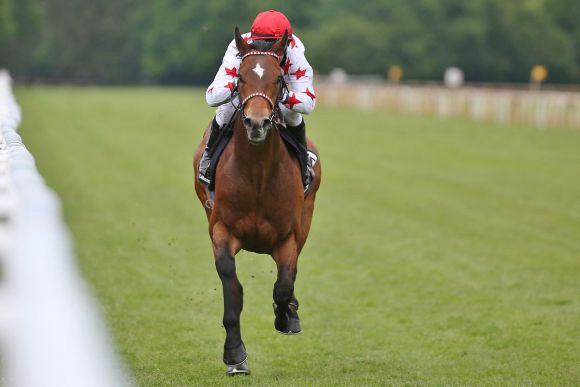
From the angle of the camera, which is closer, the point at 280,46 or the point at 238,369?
the point at 280,46

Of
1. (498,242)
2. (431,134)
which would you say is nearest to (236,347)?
(498,242)

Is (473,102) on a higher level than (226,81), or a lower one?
higher

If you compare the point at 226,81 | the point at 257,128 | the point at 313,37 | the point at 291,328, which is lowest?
the point at 291,328

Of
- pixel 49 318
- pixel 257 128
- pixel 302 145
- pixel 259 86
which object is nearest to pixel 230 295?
pixel 302 145

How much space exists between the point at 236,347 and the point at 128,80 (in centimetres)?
9194

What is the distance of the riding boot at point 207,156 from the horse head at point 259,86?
0.78m

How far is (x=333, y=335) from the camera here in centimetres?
807

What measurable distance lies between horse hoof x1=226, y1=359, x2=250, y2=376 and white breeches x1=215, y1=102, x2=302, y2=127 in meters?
1.60

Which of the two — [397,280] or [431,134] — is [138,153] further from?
[397,280]

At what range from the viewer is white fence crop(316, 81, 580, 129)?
35031mm

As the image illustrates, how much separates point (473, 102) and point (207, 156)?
3517 centimetres

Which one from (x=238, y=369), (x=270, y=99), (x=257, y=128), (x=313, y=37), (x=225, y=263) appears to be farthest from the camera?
(x=313, y=37)

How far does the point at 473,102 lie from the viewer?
1614 inches

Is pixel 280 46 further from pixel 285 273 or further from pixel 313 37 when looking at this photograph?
pixel 313 37
